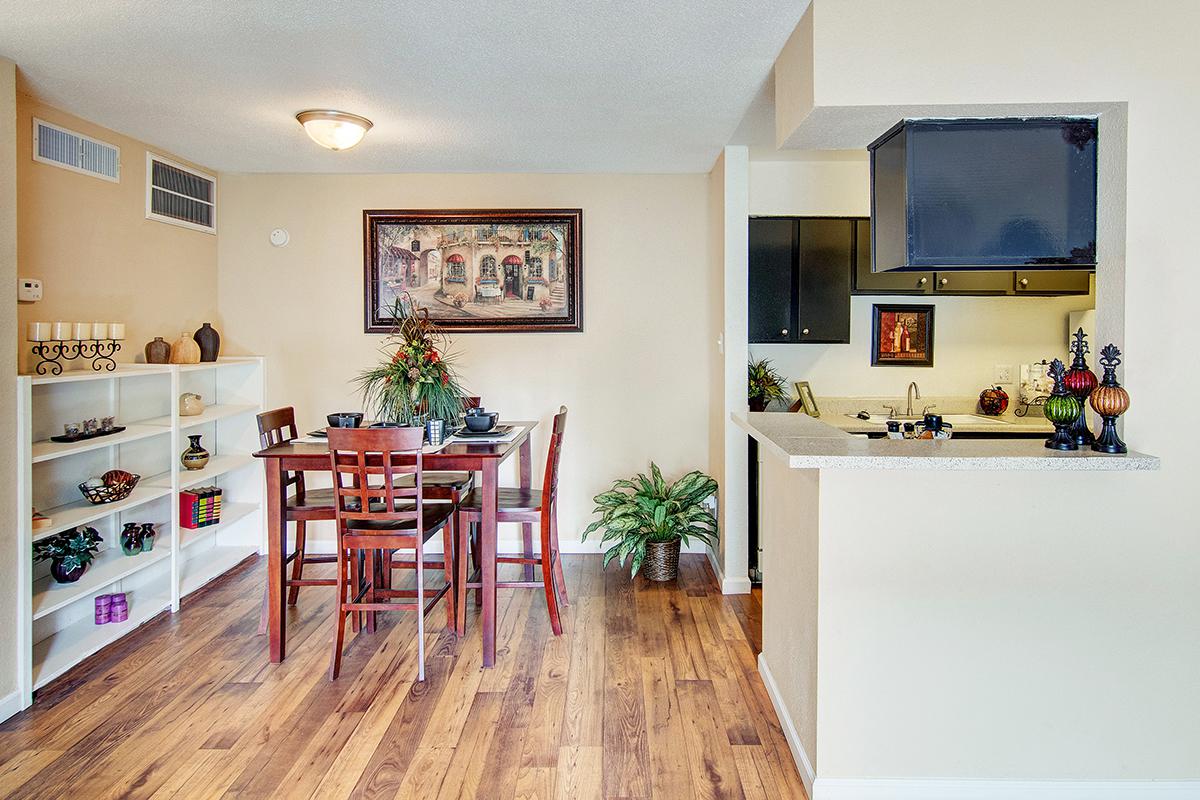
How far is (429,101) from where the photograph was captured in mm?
3428

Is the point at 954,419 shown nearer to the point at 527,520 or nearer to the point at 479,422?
the point at 527,520

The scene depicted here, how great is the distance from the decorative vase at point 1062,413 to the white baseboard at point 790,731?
3.70ft

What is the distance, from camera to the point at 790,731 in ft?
8.38

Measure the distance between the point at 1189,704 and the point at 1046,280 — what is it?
9.11 ft

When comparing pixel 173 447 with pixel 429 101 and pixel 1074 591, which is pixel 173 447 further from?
pixel 1074 591

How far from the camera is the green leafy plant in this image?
3297 mm

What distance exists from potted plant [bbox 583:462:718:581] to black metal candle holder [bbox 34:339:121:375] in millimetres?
2487

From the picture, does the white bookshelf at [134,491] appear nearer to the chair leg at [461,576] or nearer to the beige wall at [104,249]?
the beige wall at [104,249]

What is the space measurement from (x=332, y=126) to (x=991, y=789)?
11.5 ft

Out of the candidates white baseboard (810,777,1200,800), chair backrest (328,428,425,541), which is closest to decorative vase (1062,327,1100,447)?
white baseboard (810,777,1200,800)

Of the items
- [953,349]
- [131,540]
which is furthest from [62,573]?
[953,349]

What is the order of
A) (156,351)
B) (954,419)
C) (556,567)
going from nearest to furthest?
(156,351) < (556,567) < (954,419)

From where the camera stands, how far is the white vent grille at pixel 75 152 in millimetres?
3451

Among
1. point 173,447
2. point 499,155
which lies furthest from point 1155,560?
point 173,447
